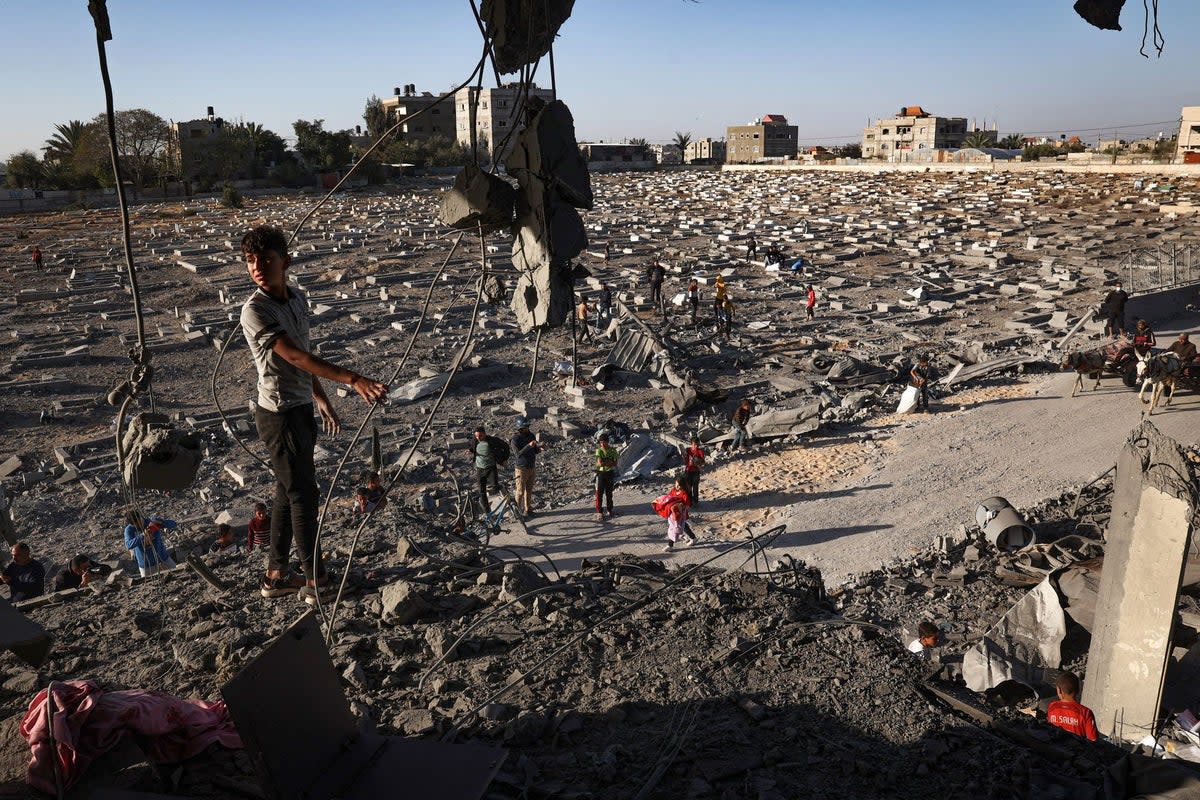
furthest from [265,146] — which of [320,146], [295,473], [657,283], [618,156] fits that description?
[295,473]

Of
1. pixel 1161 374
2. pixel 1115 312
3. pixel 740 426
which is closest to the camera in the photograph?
pixel 1161 374

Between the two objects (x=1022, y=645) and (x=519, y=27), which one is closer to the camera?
(x=519, y=27)

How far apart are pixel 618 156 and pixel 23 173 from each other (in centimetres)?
5453

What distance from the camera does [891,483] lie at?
1206cm

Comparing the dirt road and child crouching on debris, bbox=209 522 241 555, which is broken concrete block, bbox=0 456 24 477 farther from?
the dirt road

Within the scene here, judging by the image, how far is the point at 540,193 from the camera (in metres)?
4.79

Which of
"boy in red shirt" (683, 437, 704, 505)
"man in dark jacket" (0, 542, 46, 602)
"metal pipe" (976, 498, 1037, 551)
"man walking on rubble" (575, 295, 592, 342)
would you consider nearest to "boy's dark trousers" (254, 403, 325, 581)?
"man in dark jacket" (0, 542, 46, 602)

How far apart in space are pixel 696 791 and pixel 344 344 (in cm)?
1797

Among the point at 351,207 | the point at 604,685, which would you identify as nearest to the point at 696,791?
the point at 604,685

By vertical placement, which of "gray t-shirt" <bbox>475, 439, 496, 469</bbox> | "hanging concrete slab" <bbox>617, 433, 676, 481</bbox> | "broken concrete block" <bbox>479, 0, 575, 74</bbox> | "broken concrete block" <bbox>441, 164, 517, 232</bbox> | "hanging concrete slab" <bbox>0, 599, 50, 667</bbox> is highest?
"broken concrete block" <bbox>479, 0, 575, 74</bbox>

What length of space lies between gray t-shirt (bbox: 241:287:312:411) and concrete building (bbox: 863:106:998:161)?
3218 inches

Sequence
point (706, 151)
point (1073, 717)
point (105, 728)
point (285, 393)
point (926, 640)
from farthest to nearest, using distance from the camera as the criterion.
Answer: point (706, 151), point (926, 640), point (1073, 717), point (285, 393), point (105, 728)

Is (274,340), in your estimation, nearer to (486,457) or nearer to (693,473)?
(486,457)

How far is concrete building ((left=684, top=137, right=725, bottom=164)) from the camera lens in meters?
102
